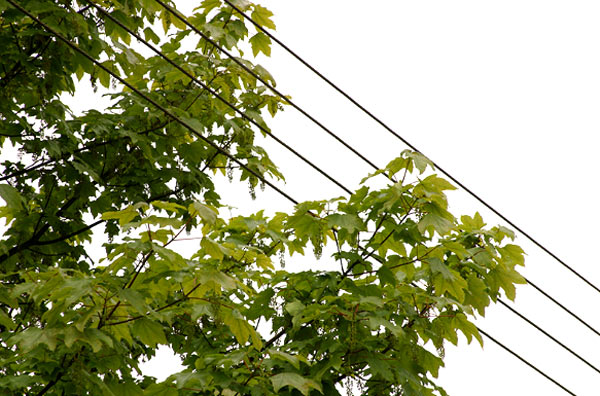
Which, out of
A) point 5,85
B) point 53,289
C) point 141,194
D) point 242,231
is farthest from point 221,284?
point 5,85

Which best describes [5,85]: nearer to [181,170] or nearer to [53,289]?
[181,170]

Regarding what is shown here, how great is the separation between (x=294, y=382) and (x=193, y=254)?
6.97ft

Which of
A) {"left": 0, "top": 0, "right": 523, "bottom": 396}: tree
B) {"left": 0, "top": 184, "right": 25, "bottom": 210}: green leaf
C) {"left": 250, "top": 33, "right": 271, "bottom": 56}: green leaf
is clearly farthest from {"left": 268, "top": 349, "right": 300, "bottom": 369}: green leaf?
{"left": 250, "top": 33, "right": 271, "bottom": 56}: green leaf

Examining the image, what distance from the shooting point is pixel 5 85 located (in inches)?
271

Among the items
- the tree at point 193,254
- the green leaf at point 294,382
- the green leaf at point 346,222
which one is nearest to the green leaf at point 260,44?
the tree at point 193,254

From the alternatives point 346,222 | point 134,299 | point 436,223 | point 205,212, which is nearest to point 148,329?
point 134,299

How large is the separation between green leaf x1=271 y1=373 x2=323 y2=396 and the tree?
13 millimetres

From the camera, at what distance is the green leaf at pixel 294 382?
15.7 feet

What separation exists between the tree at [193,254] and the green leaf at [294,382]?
0.04 feet

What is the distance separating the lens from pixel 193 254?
21.9 ft

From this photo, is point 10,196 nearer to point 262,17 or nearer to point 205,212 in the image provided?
point 205,212

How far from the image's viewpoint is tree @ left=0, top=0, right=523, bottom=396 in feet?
16.4

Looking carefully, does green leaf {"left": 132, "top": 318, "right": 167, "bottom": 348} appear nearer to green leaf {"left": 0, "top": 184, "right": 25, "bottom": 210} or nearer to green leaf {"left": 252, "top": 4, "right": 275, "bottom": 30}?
green leaf {"left": 0, "top": 184, "right": 25, "bottom": 210}

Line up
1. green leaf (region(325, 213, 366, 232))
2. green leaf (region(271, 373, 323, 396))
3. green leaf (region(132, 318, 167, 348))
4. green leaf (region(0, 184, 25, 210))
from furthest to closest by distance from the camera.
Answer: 1. green leaf (region(0, 184, 25, 210))
2. green leaf (region(325, 213, 366, 232))
3. green leaf (region(132, 318, 167, 348))
4. green leaf (region(271, 373, 323, 396))
